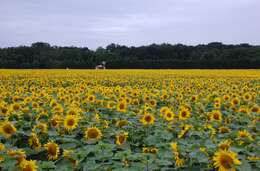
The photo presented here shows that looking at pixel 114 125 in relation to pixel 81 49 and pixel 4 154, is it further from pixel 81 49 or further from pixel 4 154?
pixel 81 49

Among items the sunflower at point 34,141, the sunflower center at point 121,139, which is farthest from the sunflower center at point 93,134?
the sunflower at point 34,141

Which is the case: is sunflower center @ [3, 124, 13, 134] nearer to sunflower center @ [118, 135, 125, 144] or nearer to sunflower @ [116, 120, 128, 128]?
sunflower center @ [118, 135, 125, 144]

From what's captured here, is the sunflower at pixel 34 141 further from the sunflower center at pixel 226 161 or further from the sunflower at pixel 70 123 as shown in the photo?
the sunflower center at pixel 226 161

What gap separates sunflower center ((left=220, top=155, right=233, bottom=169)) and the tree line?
3934 cm

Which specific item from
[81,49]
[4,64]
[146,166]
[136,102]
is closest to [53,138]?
[146,166]

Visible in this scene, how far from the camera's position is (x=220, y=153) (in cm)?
332

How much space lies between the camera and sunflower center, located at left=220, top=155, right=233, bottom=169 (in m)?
3.24

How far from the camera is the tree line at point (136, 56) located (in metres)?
44.2

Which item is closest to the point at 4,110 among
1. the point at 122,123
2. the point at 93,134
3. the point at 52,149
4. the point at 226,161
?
the point at 122,123

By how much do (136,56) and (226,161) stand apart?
53.8 meters

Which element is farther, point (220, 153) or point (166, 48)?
point (166, 48)

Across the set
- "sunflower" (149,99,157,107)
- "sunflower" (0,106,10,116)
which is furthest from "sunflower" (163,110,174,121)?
"sunflower" (0,106,10,116)

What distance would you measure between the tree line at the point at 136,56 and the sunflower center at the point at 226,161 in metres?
39.3

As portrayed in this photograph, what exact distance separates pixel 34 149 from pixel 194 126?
1.88 metres
